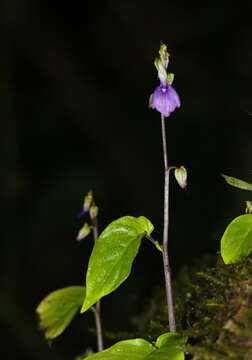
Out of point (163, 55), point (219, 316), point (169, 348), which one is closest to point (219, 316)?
point (219, 316)

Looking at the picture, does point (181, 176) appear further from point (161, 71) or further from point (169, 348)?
point (169, 348)

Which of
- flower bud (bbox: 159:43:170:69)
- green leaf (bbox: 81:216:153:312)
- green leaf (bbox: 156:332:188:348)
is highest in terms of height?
flower bud (bbox: 159:43:170:69)

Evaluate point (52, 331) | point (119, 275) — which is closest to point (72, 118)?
point (52, 331)

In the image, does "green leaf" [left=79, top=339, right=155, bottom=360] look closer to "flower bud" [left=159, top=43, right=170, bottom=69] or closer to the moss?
the moss

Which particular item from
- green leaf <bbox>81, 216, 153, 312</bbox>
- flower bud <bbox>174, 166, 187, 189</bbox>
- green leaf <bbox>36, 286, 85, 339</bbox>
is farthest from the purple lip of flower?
green leaf <bbox>36, 286, 85, 339</bbox>

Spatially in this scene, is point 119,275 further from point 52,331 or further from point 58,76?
point 58,76

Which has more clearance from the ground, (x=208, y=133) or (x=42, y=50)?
(x=42, y=50)
